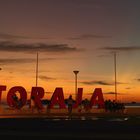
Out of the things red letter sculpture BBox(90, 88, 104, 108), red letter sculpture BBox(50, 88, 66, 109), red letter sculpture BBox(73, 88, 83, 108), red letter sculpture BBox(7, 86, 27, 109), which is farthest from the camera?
red letter sculpture BBox(90, 88, 104, 108)

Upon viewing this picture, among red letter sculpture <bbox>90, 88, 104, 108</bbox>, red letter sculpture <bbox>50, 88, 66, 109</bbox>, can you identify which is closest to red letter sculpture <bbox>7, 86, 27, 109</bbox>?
red letter sculpture <bbox>50, 88, 66, 109</bbox>

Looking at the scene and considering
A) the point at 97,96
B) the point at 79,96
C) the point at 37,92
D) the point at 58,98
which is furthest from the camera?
the point at 97,96

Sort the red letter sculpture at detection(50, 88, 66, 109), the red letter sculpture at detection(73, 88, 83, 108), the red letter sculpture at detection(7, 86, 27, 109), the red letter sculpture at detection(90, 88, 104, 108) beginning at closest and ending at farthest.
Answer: the red letter sculpture at detection(7, 86, 27, 109), the red letter sculpture at detection(50, 88, 66, 109), the red letter sculpture at detection(73, 88, 83, 108), the red letter sculpture at detection(90, 88, 104, 108)

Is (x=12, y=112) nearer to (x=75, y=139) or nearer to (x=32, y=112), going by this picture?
(x=32, y=112)

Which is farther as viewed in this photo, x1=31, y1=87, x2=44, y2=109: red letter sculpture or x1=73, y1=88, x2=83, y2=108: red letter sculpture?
x1=73, y1=88, x2=83, y2=108: red letter sculpture

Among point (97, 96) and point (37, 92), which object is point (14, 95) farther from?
point (97, 96)

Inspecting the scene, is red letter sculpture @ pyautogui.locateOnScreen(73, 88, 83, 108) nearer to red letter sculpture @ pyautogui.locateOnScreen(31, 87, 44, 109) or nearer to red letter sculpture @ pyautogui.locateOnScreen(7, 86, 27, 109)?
red letter sculpture @ pyautogui.locateOnScreen(31, 87, 44, 109)

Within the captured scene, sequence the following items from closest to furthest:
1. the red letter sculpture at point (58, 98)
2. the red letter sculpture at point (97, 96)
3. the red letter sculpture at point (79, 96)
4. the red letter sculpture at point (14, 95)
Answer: the red letter sculpture at point (14, 95), the red letter sculpture at point (58, 98), the red letter sculpture at point (79, 96), the red letter sculpture at point (97, 96)

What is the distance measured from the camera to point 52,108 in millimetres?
64188

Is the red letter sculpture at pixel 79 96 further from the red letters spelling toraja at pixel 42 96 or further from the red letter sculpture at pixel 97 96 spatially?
the red letter sculpture at pixel 97 96

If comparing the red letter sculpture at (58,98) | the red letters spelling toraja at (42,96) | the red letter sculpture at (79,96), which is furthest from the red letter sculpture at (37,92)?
the red letter sculpture at (79,96)

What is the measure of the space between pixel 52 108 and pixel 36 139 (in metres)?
42.7

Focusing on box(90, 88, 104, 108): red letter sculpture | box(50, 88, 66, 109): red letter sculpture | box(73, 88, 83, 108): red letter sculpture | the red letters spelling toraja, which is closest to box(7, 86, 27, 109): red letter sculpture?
the red letters spelling toraja

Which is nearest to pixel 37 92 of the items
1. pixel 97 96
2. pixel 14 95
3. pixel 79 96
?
pixel 14 95
